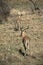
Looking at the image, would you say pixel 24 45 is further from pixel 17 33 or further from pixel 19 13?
pixel 19 13

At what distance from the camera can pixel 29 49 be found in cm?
717

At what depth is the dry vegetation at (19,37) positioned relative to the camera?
261 inches

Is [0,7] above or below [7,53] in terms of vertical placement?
above

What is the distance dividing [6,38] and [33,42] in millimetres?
776

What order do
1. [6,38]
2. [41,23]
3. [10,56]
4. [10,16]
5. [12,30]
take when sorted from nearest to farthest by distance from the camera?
[10,56]
[6,38]
[12,30]
[41,23]
[10,16]

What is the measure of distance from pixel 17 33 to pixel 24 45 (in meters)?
1.15

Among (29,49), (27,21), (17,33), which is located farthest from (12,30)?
(29,49)

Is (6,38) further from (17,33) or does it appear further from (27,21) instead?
(27,21)

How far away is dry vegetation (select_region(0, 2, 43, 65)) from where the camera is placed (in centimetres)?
662

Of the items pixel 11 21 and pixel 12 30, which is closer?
pixel 12 30

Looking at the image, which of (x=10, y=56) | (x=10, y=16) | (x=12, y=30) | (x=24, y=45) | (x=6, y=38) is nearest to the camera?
(x=10, y=56)

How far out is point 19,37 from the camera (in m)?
8.02

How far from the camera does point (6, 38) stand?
7.96 meters

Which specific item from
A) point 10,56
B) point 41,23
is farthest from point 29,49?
point 41,23
